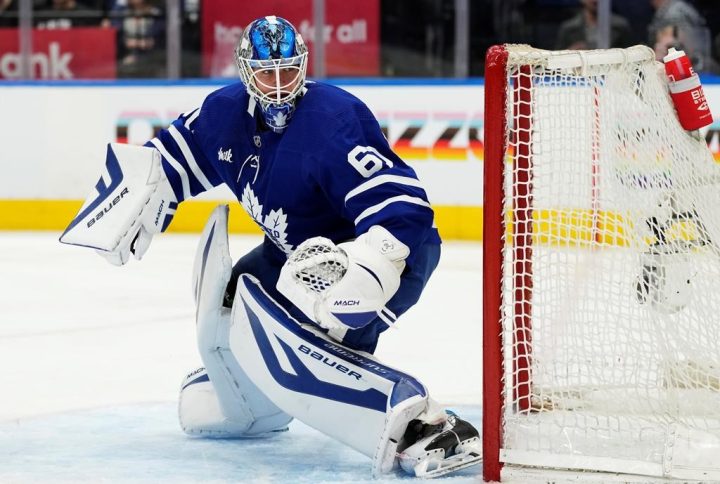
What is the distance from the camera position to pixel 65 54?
7.02m

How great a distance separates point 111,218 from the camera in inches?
103

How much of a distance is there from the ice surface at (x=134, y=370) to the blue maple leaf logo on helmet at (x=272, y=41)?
0.74 m

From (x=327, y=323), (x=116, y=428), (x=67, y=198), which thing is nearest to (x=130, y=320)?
(x=116, y=428)

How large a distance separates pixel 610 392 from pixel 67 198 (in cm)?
459

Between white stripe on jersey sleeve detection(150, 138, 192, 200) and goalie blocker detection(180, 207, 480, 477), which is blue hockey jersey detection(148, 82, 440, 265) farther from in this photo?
goalie blocker detection(180, 207, 480, 477)

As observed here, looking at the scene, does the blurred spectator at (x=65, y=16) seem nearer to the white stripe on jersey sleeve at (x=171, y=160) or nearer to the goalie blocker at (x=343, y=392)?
the white stripe on jersey sleeve at (x=171, y=160)

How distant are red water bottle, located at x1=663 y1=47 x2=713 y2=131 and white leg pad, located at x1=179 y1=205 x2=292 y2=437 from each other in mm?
882

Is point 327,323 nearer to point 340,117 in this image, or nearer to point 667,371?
point 340,117

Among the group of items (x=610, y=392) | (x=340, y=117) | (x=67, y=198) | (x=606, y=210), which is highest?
(x=340, y=117)

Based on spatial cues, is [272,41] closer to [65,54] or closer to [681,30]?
[681,30]

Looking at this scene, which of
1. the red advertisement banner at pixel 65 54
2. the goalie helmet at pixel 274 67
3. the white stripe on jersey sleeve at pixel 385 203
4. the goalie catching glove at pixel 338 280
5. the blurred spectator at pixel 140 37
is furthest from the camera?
the red advertisement banner at pixel 65 54

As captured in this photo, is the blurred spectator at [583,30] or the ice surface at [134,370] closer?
the ice surface at [134,370]

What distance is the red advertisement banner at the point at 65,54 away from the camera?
22.7ft

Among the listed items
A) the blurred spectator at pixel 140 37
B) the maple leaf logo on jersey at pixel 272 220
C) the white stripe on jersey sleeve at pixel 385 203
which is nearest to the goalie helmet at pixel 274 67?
the maple leaf logo on jersey at pixel 272 220
